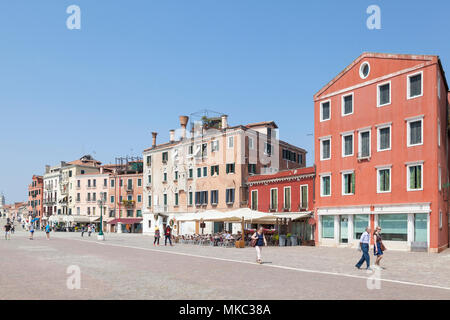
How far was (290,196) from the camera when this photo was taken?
4153 cm

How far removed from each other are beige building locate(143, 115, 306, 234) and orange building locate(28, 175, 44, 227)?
2542 inches

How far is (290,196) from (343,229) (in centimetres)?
743

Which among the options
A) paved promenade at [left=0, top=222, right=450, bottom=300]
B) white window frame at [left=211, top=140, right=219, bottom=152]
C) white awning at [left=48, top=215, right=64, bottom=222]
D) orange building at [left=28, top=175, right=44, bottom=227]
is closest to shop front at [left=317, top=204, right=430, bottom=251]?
paved promenade at [left=0, top=222, right=450, bottom=300]

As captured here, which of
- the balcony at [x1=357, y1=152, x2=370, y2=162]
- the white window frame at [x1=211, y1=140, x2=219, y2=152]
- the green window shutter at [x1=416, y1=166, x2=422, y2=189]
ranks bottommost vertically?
the green window shutter at [x1=416, y1=166, x2=422, y2=189]

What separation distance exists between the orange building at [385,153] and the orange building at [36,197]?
9949 cm

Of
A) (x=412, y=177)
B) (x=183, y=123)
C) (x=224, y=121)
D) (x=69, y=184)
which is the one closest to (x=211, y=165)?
(x=224, y=121)

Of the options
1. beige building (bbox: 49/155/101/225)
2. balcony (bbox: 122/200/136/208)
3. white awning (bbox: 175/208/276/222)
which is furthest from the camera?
beige building (bbox: 49/155/101/225)

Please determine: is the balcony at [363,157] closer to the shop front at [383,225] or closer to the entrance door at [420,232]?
the shop front at [383,225]

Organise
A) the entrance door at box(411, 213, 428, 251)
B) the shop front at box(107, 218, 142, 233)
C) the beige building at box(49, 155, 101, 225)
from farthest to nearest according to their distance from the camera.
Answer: the beige building at box(49, 155, 101, 225) → the shop front at box(107, 218, 142, 233) → the entrance door at box(411, 213, 428, 251)

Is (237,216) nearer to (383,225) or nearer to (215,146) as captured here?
(383,225)

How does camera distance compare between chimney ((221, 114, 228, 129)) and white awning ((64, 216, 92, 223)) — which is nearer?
chimney ((221, 114, 228, 129))

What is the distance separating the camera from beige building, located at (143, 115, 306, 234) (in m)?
51.5

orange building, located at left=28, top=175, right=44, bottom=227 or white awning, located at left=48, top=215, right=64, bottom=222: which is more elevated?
orange building, located at left=28, top=175, right=44, bottom=227

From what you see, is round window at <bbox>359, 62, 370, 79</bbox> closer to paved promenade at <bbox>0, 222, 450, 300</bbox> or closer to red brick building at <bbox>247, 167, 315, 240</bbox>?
red brick building at <bbox>247, 167, 315, 240</bbox>
